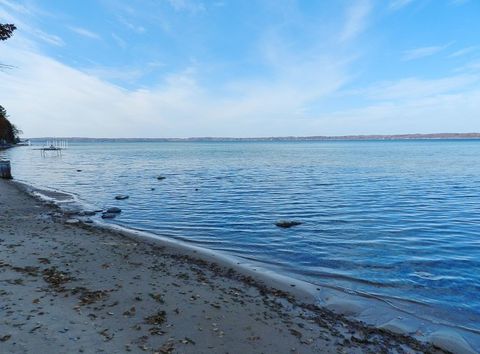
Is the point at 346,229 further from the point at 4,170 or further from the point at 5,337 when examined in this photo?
the point at 4,170

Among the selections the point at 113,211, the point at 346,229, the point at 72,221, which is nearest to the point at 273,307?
the point at 346,229

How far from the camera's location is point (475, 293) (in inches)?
397

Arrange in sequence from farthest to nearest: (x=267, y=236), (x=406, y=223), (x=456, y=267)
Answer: (x=406, y=223)
(x=267, y=236)
(x=456, y=267)

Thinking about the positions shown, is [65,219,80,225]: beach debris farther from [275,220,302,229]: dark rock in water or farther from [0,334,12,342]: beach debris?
[0,334,12,342]: beach debris

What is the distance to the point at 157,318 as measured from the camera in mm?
6938

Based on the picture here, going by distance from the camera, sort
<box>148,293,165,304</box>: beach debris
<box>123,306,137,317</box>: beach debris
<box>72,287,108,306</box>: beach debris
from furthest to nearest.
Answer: <box>148,293,165,304</box>: beach debris, <box>72,287,108,306</box>: beach debris, <box>123,306,137,317</box>: beach debris

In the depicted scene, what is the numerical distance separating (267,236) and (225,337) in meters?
9.67

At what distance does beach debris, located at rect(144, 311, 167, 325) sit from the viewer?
22.2ft

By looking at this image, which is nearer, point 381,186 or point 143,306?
point 143,306

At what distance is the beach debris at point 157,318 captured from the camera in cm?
675

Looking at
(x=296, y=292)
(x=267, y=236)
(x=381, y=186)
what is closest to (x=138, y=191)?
(x=267, y=236)

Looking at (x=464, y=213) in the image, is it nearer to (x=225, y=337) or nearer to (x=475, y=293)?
(x=475, y=293)

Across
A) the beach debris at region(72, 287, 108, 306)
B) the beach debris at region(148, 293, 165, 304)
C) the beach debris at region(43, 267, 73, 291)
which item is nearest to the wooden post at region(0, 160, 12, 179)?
the beach debris at region(43, 267, 73, 291)

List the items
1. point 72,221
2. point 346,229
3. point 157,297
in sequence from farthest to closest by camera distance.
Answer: point 346,229, point 72,221, point 157,297
